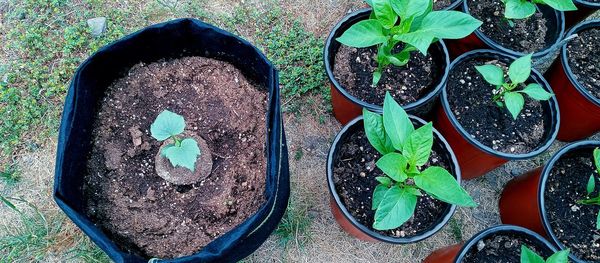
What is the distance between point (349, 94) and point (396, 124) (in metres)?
0.34

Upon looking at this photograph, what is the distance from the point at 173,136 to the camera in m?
1.61

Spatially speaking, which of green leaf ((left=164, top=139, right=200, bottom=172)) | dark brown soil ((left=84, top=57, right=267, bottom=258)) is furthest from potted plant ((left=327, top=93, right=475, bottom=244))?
green leaf ((left=164, top=139, right=200, bottom=172))

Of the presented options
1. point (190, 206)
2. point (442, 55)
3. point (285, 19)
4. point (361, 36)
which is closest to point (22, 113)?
point (190, 206)

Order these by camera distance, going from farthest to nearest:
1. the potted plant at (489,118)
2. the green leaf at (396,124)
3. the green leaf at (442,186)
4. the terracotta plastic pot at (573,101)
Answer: the terracotta plastic pot at (573,101)
the potted plant at (489,118)
the green leaf at (396,124)
the green leaf at (442,186)

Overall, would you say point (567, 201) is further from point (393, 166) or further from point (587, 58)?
point (393, 166)

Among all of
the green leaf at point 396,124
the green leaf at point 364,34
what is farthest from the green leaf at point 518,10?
the green leaf at point 396,124

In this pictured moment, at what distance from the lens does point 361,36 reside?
155cm

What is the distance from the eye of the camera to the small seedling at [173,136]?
156 centimetres

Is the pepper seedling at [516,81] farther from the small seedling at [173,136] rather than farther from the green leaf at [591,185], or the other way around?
the small seedling at [173,136]

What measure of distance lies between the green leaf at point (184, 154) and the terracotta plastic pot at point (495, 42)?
1127mm

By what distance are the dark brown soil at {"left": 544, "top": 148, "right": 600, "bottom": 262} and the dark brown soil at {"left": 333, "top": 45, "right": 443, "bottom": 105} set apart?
57cm

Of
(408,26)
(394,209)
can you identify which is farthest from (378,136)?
(408,26)

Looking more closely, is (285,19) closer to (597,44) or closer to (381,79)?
(381,79)

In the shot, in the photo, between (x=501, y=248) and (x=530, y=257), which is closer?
(x=530, y=257)
